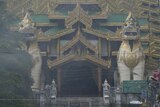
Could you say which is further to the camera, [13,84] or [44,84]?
[44,84]

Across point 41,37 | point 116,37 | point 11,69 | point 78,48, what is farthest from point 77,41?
point 11,69

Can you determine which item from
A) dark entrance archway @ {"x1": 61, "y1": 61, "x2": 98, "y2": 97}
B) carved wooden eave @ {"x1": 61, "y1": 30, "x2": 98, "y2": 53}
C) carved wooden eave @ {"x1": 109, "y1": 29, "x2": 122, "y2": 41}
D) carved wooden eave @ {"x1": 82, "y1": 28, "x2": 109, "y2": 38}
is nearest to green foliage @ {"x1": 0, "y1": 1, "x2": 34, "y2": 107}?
carved wooden eave @ {"x1": 61, "y1": 30, "x2": 98, "y2": 53}

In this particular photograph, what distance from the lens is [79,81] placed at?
111 feet

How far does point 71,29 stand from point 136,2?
775cm

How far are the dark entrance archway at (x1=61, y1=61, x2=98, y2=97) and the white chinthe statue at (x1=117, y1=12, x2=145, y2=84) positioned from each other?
1707 millimetres

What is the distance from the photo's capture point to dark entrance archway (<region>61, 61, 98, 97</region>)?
33469mm

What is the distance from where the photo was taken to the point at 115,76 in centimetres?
3378

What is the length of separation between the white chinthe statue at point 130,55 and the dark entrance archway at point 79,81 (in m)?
1.71

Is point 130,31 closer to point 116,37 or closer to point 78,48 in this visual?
point 116,37

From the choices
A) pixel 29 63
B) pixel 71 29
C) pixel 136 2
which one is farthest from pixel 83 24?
pixel 29 63

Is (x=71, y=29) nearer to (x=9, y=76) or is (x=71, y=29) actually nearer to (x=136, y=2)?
(x=136, y=2)

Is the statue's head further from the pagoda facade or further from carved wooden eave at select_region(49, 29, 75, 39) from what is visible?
carved wooden eave at select_region(49, 29, 75, 39)

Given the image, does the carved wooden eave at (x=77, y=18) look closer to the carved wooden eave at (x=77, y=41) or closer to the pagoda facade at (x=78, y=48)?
the pagoda facade at (x=78, y=48)

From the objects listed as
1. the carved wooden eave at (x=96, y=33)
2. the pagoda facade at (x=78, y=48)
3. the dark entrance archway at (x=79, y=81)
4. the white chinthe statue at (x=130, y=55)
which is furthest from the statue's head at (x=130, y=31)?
the dark entrance archway at (x=79, y=81)
